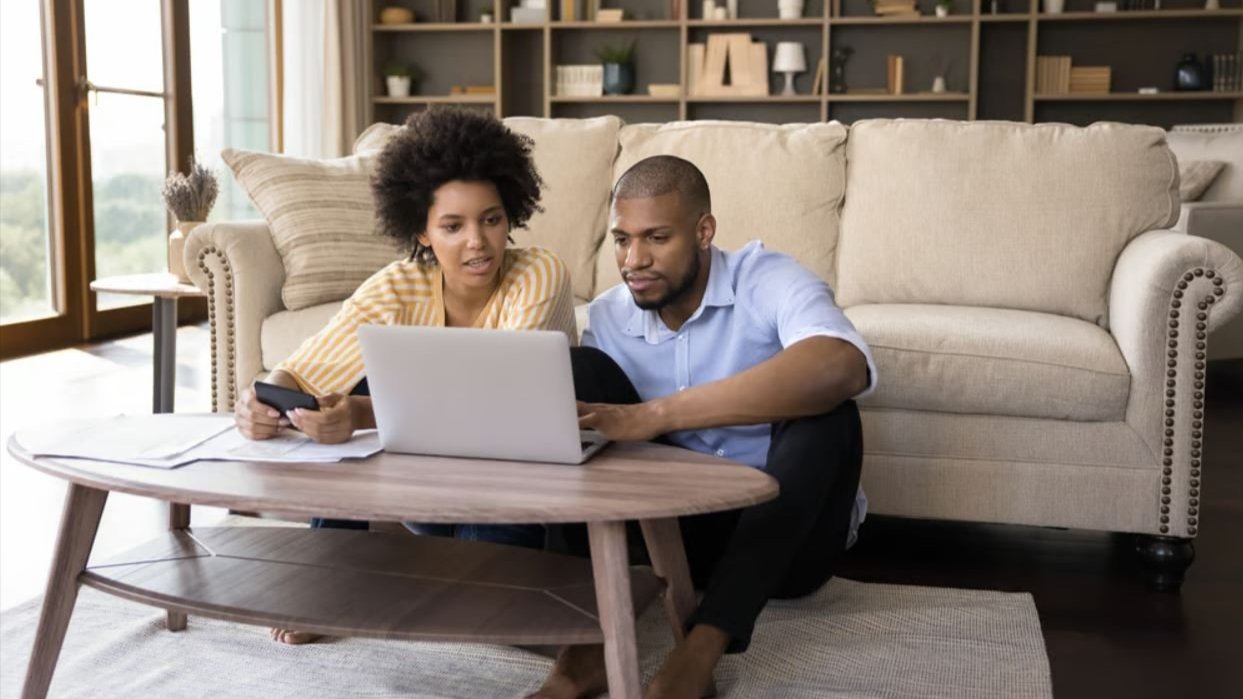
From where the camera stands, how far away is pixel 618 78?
675 centimetres

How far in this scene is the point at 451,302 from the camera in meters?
2.08

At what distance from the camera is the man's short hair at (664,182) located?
6.41 feet

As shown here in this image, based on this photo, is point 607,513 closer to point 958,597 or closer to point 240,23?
point 958,597

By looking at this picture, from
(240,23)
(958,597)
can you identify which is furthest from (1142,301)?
(240,23)

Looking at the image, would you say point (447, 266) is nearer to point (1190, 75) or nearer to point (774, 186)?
point (774, 186)

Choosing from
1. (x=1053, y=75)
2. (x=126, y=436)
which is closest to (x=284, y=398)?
(x=126, y=436)

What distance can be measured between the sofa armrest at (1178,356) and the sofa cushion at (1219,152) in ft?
8.35

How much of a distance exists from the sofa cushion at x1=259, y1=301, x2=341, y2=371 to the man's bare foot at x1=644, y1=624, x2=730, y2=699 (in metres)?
1.43

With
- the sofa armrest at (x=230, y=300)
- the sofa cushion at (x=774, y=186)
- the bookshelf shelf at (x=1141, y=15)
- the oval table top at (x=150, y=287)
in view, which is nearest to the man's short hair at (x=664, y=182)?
the sofa cushion at (x=774, y=186)

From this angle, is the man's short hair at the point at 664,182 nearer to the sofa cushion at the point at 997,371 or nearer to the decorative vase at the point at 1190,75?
the sofa cushion at the point at 997,371

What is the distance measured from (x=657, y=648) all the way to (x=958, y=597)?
58 cm

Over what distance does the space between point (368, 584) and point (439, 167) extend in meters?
0.76

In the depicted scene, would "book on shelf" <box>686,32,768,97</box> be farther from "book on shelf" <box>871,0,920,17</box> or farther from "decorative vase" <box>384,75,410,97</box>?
"decorative vase" <box>384,75,410,97</box>

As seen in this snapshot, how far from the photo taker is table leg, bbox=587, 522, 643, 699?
1.41 m
